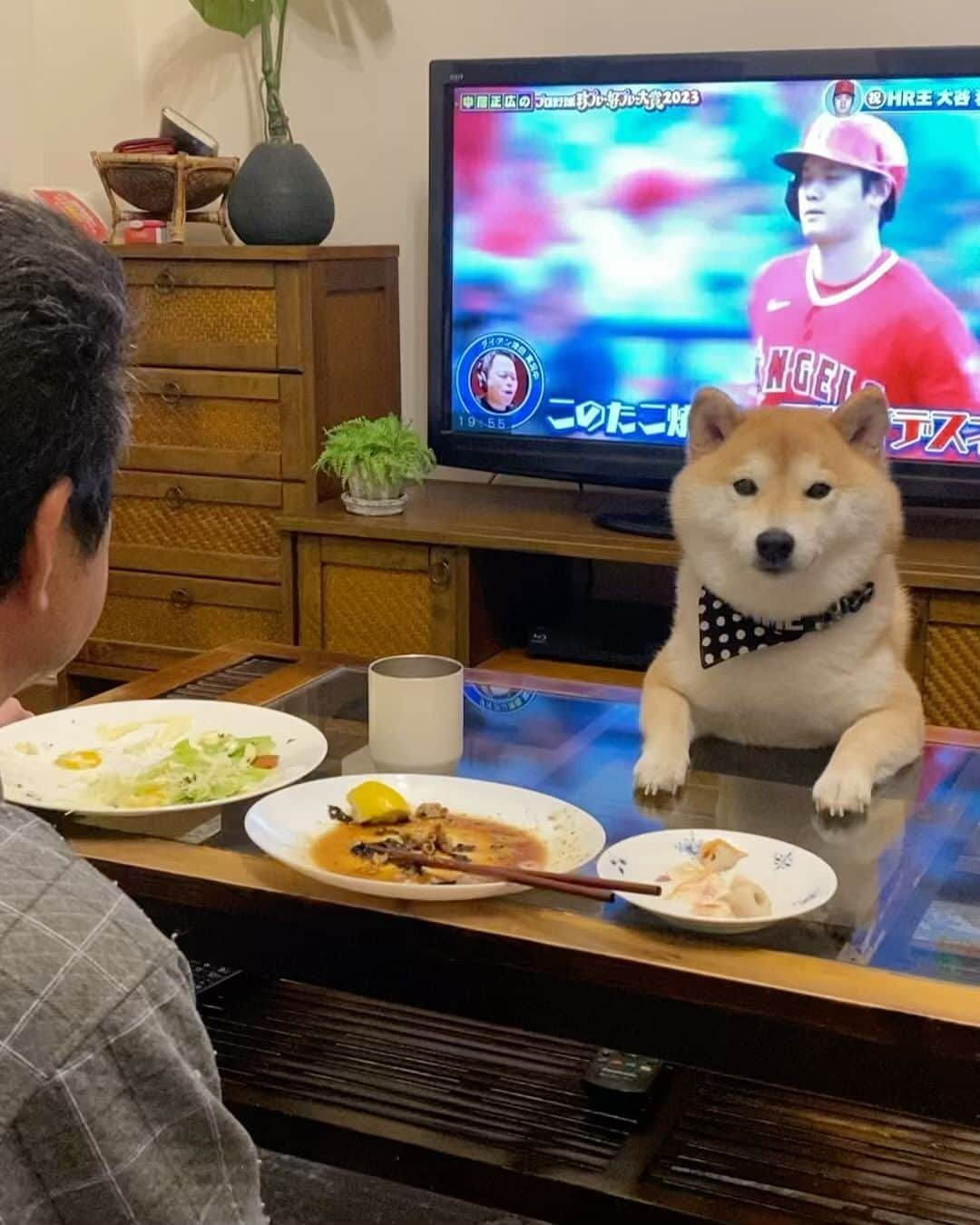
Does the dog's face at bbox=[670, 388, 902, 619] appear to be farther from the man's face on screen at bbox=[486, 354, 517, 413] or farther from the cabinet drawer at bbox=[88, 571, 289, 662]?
the cabinet drawer at bbox=[88, 571, 289, 662]

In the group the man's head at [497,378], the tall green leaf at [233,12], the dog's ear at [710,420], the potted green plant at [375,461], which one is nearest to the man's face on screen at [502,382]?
the man's head at [497,378]

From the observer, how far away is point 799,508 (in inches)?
66.5

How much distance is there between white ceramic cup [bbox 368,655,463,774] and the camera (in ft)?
5.02

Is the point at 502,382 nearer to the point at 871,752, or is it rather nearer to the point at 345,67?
the point at 345,67

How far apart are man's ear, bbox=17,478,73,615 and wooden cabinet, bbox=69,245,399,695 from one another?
87.1 inches

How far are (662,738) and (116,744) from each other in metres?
0.57

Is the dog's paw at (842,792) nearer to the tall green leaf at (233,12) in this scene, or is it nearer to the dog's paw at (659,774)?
the dog's paw at (659,774)

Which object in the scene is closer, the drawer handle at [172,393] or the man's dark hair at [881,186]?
the man's dark hair at [881,186]

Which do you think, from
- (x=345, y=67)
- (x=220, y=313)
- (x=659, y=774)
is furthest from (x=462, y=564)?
(x=659, y=774)

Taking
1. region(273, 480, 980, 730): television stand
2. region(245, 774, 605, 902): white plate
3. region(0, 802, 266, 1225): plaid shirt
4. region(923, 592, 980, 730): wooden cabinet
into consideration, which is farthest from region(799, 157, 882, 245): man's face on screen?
region(0, 802, 266, 1225): plaid shirt

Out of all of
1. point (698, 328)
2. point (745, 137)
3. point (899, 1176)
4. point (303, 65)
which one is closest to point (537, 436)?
point (698, 328)

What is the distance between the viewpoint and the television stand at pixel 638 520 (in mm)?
2836

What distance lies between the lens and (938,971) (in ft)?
3.63

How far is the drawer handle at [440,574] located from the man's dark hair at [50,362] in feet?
7.09
